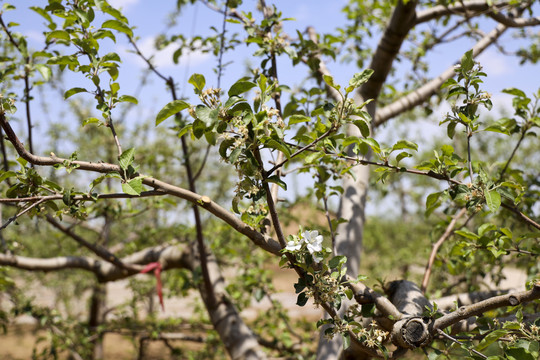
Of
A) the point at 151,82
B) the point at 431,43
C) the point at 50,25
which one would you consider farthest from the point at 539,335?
the point at 151,82

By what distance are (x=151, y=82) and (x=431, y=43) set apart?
13.1ft

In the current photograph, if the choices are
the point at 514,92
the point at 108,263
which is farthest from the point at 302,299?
the point at 108,263

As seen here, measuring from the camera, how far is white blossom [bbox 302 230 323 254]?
50.4 inches

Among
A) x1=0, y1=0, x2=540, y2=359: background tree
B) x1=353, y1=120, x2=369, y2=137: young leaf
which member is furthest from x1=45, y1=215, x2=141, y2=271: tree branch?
x1=353, y1=120, x2=369, y2=137: young leaf

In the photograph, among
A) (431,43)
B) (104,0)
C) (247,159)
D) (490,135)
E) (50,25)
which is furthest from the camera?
(490,135)

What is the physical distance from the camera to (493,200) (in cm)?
142

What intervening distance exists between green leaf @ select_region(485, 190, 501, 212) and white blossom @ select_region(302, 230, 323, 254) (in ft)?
1.79

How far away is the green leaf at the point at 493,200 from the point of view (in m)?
1.39

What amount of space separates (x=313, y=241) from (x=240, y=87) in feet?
1.62

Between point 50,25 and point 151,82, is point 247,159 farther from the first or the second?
point 151,82

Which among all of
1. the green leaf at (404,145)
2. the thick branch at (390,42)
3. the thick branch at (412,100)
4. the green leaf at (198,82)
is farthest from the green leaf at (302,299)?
the thick branch at (412,100)

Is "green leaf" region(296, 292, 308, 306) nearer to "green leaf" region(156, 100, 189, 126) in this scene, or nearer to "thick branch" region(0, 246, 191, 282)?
"green leaf" region(156, 100, 189, 126)

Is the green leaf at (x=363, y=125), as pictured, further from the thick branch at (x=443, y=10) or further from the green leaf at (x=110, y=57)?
the thick branch at (x=443, y=10)

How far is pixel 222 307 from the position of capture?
3.34 m
